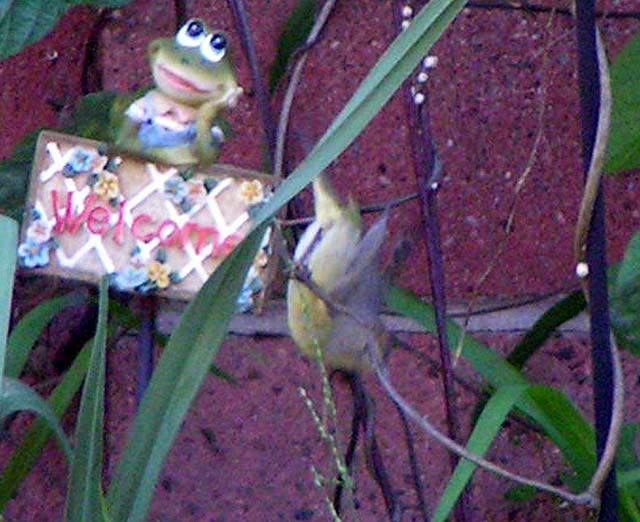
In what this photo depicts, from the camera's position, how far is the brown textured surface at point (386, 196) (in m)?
1.11

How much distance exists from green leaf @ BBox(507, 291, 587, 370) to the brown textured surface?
0.28ft

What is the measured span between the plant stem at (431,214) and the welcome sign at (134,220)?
6.3 inches

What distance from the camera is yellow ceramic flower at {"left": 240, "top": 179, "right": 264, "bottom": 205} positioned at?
2.57 ft

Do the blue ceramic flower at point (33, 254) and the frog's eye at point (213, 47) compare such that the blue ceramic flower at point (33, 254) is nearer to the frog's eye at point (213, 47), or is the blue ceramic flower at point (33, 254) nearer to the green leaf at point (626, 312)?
the frog's eye at point (213, 47)

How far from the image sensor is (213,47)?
0.78m

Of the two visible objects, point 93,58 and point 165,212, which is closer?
point 165,212

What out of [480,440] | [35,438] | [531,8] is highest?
[531,8]

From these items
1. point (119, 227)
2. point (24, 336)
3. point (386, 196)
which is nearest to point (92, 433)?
point (119, 227)

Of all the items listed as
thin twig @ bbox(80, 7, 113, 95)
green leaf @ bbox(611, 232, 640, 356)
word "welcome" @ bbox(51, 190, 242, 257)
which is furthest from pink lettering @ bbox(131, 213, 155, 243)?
thin twig @ bbox(80, 7, 113, 95)

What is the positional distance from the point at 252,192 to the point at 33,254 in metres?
0.11

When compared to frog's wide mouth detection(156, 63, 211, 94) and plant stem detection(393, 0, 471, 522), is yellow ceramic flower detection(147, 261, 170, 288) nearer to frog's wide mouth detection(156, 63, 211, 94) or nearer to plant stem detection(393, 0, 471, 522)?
frog's wide mouth detection(156, 63, 211, 94)

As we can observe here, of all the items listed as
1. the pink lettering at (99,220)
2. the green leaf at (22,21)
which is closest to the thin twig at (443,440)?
the pink lettering at (99,220)

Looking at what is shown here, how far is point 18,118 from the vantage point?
3.73 ft

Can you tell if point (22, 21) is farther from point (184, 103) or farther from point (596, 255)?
point (596, 255)
